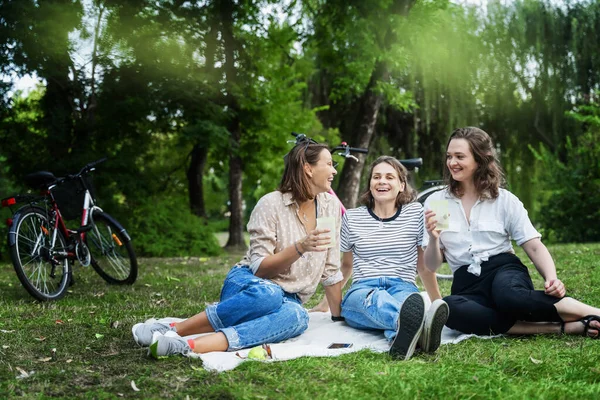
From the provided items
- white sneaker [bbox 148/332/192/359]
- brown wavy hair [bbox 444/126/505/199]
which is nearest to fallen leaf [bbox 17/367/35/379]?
white sneaker [bbox 148/332/192/359]

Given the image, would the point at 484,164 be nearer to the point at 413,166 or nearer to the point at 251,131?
the point at 413,166

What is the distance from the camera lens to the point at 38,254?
A: 216 inches

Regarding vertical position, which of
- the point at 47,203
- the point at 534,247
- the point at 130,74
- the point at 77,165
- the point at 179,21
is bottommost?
the point at 534,247

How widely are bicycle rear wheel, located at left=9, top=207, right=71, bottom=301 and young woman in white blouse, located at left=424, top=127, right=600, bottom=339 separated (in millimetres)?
3218

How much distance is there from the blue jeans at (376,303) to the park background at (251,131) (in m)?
0.41

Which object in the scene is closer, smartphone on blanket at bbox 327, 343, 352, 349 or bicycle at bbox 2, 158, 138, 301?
smartphone on blanket at bbox 327, 343, 352, 349

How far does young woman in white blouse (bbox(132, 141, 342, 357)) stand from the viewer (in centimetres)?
345

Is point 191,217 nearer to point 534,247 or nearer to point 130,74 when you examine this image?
point 130,74

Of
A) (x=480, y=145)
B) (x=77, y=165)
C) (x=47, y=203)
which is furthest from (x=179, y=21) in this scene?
(x=480, y=145)

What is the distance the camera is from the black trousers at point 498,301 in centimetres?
363

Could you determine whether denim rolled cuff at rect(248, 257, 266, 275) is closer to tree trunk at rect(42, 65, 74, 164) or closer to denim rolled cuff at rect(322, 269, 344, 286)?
denim rolled cuff at rect(322, 269, 344, 286)

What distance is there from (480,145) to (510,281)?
2.75ft

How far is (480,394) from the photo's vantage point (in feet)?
8.22

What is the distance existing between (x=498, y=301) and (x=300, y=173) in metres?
1.35
